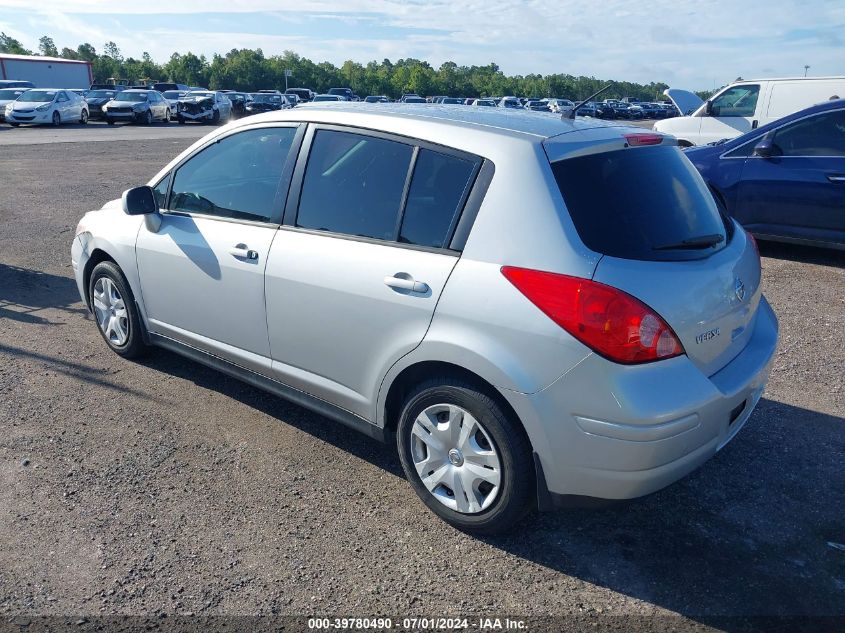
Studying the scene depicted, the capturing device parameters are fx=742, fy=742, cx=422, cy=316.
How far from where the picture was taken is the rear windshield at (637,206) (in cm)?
297

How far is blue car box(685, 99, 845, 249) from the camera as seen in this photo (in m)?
7.64

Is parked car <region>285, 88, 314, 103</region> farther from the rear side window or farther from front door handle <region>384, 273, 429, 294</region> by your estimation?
front door handle <region>384, 273, 429, 294</region>

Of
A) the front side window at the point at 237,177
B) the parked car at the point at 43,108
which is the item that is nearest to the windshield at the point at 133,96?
the parked car at the point at 43,108

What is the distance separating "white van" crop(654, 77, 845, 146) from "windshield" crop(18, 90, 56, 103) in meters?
27.7

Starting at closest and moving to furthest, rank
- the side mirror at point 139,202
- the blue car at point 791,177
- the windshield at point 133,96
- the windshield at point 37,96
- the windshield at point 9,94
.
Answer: the side mirror at point 139,202 → the blue car at point 791,177 → the windshield at point 37,96 → the windshield at point 9,94 → the windshield at point 133,96

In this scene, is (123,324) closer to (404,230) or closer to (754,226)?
(404,230)

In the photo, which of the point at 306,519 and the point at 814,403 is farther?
the point at 814,403

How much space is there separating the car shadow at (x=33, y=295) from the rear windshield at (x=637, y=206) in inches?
185

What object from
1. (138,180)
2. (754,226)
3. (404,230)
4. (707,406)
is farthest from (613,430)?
(138,180)

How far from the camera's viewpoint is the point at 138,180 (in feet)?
48.5

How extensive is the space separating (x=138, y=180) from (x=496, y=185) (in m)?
13.3

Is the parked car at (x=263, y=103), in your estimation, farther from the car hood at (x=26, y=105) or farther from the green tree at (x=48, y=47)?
the green tree at (x=48, y=47)

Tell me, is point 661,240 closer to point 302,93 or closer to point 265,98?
point 265,98

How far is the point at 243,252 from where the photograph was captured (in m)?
3.95
